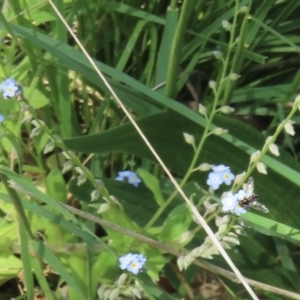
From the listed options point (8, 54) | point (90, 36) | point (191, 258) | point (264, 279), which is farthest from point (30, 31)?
point (264, 279)

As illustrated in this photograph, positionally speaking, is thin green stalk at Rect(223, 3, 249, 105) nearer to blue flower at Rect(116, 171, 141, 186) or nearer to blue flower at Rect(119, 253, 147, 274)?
blue flower at Rect(116, 171, 141, 186)

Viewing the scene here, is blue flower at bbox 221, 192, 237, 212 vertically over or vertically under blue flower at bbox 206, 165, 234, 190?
over

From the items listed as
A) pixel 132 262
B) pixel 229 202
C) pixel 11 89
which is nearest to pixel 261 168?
pixel 229 202

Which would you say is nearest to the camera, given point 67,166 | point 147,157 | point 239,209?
point 239,209

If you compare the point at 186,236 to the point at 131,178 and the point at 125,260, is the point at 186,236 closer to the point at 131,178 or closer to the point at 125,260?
the point at 125,260

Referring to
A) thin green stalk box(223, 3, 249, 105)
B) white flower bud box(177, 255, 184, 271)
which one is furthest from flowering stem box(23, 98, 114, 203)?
thin green stalk box(223, 3, 249, 105)
